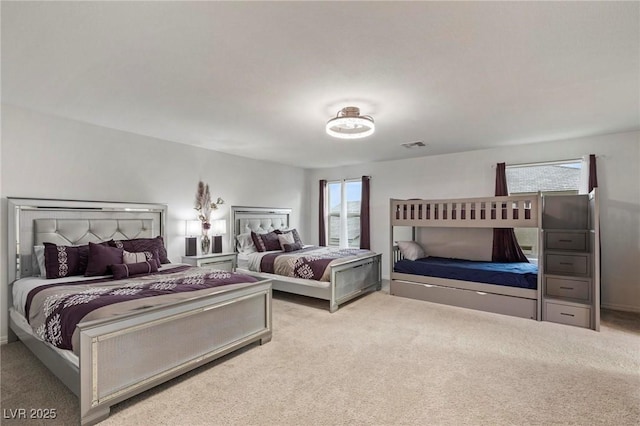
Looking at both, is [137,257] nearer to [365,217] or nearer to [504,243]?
[365,217]

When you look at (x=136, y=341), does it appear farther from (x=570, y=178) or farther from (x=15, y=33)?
(x=570, y=178)

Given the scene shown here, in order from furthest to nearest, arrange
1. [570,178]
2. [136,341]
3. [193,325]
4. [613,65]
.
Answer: [570,178], [193,325], [613,65], [136,341]

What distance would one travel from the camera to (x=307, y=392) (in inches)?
90.2

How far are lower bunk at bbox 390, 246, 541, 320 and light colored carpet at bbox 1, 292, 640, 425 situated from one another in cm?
42

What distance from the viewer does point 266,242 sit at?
546cm

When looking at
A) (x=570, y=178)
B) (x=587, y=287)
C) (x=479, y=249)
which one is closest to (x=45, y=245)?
(x=479, y=249)

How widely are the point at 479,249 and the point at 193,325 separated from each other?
473 cm

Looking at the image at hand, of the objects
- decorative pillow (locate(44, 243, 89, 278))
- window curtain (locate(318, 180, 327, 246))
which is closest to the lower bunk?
window curtain (locate(318, 180, 327, 246))

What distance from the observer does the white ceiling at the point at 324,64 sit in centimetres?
176

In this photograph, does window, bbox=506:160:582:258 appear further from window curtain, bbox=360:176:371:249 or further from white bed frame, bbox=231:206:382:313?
window curtain, bbox=360:176:371:249

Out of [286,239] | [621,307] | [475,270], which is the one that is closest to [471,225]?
[475,270]

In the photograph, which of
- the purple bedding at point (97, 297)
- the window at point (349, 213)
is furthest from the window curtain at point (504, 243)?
the purple bedding at point (97, 297)

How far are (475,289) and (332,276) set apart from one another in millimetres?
2121

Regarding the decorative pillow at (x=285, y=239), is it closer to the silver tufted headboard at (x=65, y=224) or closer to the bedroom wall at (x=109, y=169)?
the bedroom wall at (x=109, y=169)
